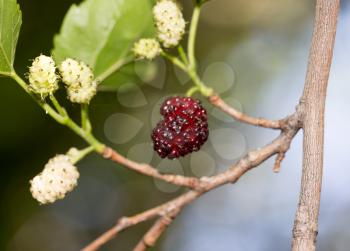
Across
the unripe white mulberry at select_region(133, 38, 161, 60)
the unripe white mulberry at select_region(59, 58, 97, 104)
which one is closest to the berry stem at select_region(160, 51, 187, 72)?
the unripe white mulberry at select_region(133, 38, 161, 60)

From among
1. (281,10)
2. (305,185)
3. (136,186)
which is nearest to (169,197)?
(136,186)

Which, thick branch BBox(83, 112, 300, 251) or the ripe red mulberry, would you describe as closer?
thick branch BBox(83, 112, 300, 251)

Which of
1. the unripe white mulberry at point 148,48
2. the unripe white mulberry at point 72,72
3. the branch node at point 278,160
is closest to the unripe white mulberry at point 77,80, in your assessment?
the unripe white mulberry at point 72,72

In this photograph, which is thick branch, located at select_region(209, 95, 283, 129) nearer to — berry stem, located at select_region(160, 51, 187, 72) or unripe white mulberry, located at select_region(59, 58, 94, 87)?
berry stem, located at select_region(160, 51, 187, 72)

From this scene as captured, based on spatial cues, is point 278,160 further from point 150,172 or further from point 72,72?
point 72,72

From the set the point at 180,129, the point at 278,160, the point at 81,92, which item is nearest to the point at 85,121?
the point at 81,92

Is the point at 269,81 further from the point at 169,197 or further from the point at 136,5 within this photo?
the point at 136,5
